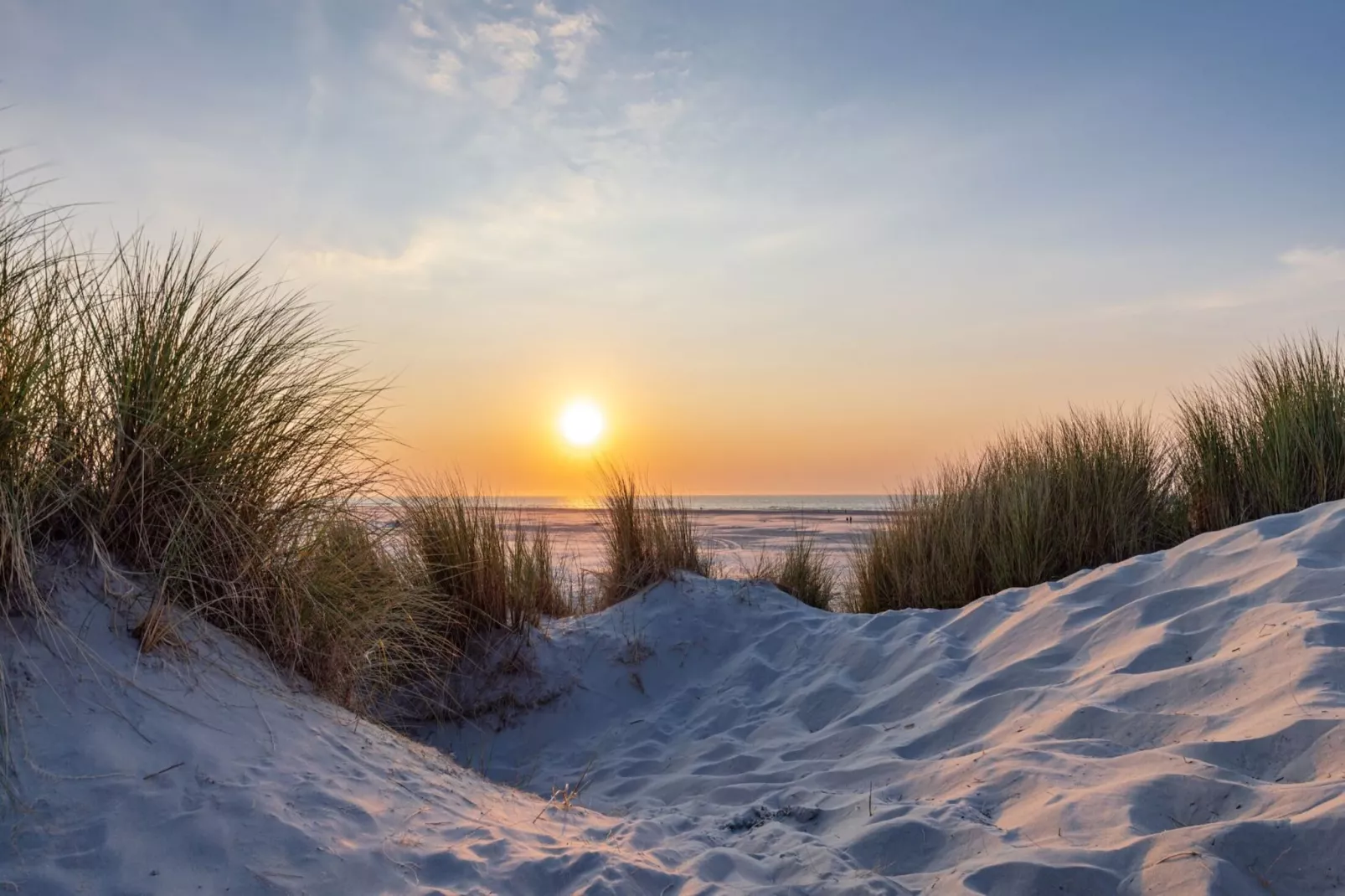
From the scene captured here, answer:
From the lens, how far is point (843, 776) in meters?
3.22

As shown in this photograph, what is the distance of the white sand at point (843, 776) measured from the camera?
2068mm

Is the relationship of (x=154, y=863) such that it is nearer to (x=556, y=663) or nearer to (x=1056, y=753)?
(x=1056, y=753)

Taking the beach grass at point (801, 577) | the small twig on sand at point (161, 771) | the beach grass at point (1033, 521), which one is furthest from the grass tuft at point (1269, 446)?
the small twig on sand at point (161, 771)

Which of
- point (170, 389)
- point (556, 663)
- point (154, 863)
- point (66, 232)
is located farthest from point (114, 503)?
point (556, 663)

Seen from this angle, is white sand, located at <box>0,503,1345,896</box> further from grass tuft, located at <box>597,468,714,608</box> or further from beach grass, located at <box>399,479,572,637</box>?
grass tuft, located at <box>597,468,714,608</box>

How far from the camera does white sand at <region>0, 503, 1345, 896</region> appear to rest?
2068 millimetres

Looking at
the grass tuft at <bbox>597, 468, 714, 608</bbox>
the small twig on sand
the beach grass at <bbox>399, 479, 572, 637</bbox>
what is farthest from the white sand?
the grass tuft at <bbox>597, 468, 714, 608</bbox>

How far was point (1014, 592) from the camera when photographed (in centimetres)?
494

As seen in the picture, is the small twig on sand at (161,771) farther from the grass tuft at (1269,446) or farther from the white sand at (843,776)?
the grass tuft at (1269,446)

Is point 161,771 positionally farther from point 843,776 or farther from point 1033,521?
point 1033,521

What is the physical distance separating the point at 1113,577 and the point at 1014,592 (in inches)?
28.3

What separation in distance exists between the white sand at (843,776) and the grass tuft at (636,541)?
1.89 meters

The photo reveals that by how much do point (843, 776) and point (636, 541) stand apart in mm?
3228

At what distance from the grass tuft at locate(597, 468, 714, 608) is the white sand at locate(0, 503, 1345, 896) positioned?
1.89m
